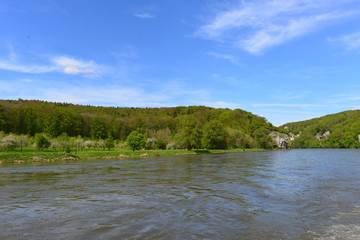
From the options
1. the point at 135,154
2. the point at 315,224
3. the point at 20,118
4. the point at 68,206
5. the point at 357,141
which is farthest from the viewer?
the point at 357,141

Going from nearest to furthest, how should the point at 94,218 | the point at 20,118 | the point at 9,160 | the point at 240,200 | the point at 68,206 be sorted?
the point at 94,218
the point at 68,206
the point at 240,200
the point at 9,160
the point at 20,118

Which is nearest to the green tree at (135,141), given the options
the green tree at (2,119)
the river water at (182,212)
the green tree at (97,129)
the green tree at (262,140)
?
the green tree at (97,129)

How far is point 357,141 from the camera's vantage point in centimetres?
19862

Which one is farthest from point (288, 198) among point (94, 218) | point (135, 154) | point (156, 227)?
point (135, 154)

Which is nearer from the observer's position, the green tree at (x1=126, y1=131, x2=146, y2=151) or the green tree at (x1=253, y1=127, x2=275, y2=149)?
the green tree at (x1=126, y1=131, x2=146, y2=151)

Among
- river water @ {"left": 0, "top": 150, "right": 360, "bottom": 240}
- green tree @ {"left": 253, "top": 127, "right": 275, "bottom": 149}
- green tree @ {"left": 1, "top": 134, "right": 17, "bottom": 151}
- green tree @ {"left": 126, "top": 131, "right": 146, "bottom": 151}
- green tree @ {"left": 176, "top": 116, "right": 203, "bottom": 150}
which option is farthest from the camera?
green tree @ {"left": 253, "top": 127, "right": 275, "bottom": 149}

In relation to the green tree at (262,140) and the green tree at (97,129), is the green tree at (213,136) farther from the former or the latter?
the green tree at (97,129)

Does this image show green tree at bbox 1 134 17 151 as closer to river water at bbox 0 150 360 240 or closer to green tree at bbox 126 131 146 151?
green tree at bbox 126 131 146 151

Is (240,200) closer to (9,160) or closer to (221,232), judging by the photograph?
(221,232)

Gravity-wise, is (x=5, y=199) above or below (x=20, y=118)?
below

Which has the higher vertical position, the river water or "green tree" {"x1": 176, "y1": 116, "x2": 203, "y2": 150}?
"green tree" {"x1": 176, "y1": 116, "x2": 203, "y2": 150}

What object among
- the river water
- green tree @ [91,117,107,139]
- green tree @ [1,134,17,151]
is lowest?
the river water

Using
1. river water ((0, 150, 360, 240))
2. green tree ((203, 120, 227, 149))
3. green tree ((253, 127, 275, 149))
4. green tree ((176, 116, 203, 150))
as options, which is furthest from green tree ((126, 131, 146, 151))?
green tree ((253, 127, 275, 149))

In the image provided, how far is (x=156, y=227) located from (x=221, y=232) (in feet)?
8.70
